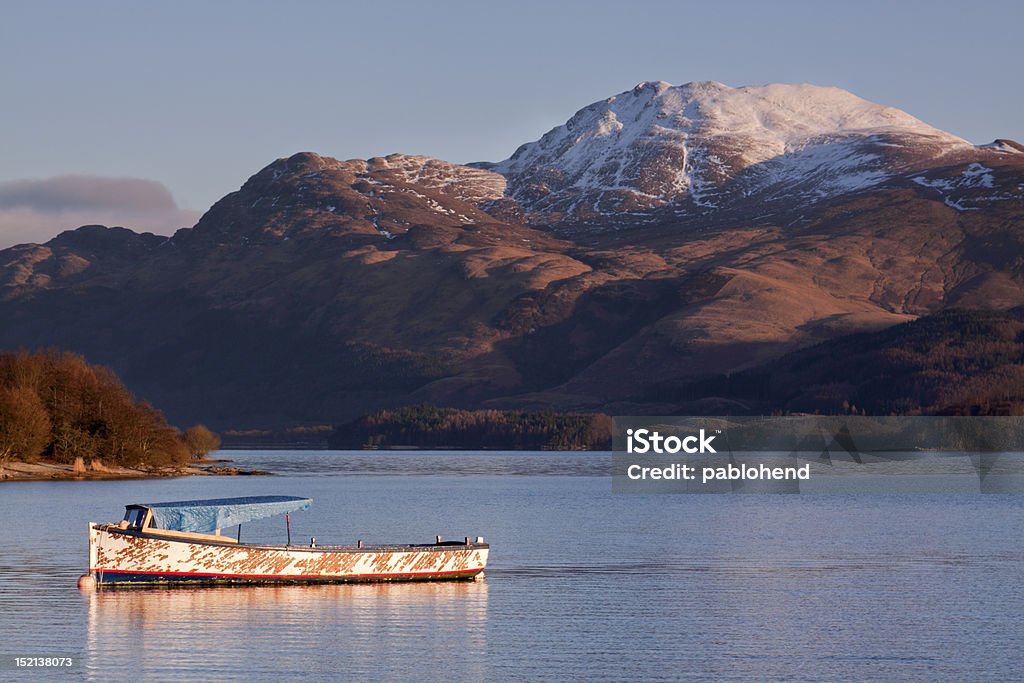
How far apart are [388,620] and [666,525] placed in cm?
7104

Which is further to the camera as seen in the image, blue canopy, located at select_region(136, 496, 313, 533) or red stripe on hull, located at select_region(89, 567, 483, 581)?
blue canopy, located at select_region(136, 496, 313, 533)

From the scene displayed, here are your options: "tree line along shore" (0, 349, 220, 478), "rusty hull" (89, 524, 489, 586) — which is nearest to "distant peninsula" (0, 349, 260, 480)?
"tree line along shore" (0, 349, 220, 478)

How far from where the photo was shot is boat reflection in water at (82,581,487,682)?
55625 millimetres

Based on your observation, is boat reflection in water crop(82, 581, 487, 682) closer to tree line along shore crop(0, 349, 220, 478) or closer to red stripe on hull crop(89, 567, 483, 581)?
red stripe on hull crop(89, 567, 483, 581)

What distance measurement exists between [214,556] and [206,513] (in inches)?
101


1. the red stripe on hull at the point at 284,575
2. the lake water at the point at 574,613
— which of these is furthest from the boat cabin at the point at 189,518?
the lake water at the point at 574,613

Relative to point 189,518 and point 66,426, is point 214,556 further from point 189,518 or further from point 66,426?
point 66,426

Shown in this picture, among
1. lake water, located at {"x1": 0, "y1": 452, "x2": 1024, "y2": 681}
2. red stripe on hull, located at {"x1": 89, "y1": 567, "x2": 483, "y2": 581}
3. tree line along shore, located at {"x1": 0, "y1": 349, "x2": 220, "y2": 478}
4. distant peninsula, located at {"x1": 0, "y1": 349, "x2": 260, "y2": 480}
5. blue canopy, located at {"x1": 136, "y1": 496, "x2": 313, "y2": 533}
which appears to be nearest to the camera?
lake water, located at {"x1": 0, "y1": 452, "x2": 1024, "y2": 681}

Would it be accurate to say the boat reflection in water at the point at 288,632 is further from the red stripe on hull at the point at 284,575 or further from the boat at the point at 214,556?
the boat at the point at 214,556

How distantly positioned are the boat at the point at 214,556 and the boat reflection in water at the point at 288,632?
2.27ft

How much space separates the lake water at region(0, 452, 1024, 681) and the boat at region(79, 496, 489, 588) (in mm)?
1018

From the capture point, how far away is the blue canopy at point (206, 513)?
250 feet

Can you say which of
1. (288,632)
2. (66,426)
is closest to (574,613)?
(288,632)

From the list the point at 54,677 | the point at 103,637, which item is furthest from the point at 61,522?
the point at 54,677
